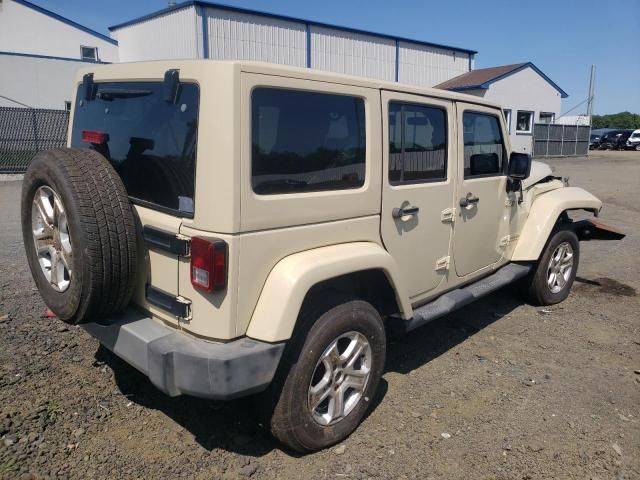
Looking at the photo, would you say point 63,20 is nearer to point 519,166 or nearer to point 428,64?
point 428,64

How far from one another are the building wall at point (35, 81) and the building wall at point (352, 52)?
430 inches

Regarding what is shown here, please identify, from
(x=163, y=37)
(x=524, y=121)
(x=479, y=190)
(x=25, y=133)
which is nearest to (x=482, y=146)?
(x=479, y=190)

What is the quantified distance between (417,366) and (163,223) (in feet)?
7.47

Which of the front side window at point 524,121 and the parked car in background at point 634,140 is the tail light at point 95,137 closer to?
the front side window at point 524,121

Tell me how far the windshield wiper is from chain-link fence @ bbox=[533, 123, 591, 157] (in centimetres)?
2842

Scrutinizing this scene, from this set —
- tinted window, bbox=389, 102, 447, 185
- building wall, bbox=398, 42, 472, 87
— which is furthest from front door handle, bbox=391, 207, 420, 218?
building wall, bbox=398, 42, 472, 87

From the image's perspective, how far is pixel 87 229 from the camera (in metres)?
2.43

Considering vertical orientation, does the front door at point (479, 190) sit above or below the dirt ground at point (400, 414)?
above

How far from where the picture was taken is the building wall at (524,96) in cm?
2730

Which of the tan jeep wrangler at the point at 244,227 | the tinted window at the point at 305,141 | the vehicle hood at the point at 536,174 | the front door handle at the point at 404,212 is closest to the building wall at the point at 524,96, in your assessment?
the vehicle hood at the point at 536,174

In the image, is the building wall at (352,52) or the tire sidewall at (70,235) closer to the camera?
the tire sidewall at (70,235)

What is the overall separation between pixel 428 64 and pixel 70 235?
30.0 metres

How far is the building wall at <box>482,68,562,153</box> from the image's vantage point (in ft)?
89.6

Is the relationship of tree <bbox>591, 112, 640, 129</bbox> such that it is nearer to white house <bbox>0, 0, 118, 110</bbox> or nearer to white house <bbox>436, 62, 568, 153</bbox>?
white house <bbox>436, 62, 568, 153</bbox>
